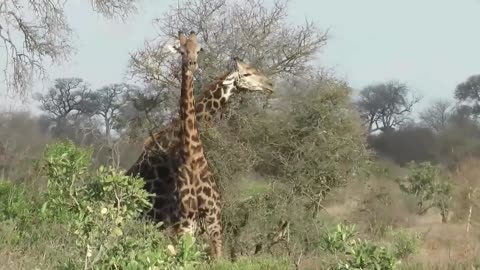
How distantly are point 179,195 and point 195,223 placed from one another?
426 mm

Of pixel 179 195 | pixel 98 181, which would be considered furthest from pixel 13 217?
pixel 98 181

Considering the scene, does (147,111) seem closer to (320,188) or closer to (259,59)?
(259,59)

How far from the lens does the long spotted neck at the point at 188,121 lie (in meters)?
11.7

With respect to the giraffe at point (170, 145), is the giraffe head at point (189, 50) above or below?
above

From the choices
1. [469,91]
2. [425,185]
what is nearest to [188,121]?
[425,185]

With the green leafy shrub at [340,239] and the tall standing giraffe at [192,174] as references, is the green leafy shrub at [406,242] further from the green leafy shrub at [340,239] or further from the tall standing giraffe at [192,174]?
the green leafy shrub at [340,239]

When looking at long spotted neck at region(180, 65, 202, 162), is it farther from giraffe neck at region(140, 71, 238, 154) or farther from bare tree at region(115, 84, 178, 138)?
bare tree at region(115, 84, 178, 138)

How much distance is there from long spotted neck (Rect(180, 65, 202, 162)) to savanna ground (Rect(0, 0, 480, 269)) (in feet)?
3.23

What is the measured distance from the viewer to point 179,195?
11469mm

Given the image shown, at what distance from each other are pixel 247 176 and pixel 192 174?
3240mm

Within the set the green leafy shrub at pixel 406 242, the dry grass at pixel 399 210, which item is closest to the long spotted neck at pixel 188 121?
the green leafy shrub at pixel 406 242

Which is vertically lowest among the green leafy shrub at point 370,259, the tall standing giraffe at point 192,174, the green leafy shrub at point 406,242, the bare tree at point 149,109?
the green leafy shrub at point 406,242

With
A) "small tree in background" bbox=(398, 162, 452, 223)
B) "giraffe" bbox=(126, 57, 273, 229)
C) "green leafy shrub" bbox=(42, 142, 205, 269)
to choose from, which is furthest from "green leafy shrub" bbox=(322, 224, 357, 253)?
"small tree in background" bbox=(398, 162, 452, 223)

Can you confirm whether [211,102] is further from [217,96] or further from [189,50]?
[189,50]
